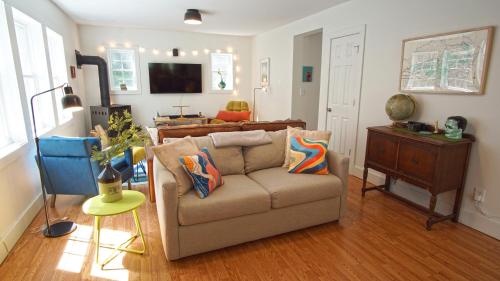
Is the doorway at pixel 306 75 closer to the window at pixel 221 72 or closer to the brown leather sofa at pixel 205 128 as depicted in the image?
the brown leather sofa at pixel 205 128

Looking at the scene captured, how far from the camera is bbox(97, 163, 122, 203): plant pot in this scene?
2014 mm

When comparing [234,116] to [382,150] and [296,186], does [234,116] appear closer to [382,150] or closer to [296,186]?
[382,150]

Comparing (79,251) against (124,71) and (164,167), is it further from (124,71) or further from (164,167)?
(124,71)

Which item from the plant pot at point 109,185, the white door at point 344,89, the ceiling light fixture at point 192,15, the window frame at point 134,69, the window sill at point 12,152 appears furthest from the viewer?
the window frame at point 134,69

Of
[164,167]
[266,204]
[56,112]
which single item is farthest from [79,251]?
[56,112]

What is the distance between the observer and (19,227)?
242 centimetres

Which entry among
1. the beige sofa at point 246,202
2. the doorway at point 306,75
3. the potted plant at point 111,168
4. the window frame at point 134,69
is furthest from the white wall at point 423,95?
the window frame at point 134,69

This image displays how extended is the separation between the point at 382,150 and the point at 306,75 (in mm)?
2776

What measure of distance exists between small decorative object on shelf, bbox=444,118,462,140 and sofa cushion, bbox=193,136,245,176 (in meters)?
1.95

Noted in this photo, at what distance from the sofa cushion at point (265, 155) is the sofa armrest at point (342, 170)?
0.52 meters

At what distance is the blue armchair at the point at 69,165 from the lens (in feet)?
8.87

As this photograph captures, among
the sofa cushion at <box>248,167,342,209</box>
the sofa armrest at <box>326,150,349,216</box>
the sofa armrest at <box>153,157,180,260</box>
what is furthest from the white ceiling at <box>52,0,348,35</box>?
the sofa armrest at <box>153,157,180,260</box>

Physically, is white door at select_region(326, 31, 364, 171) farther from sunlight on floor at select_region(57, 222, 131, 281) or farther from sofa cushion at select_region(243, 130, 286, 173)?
sunlight on floor at select_region(57, 222, 131, 281)

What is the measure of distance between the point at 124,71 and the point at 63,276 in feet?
16.7
